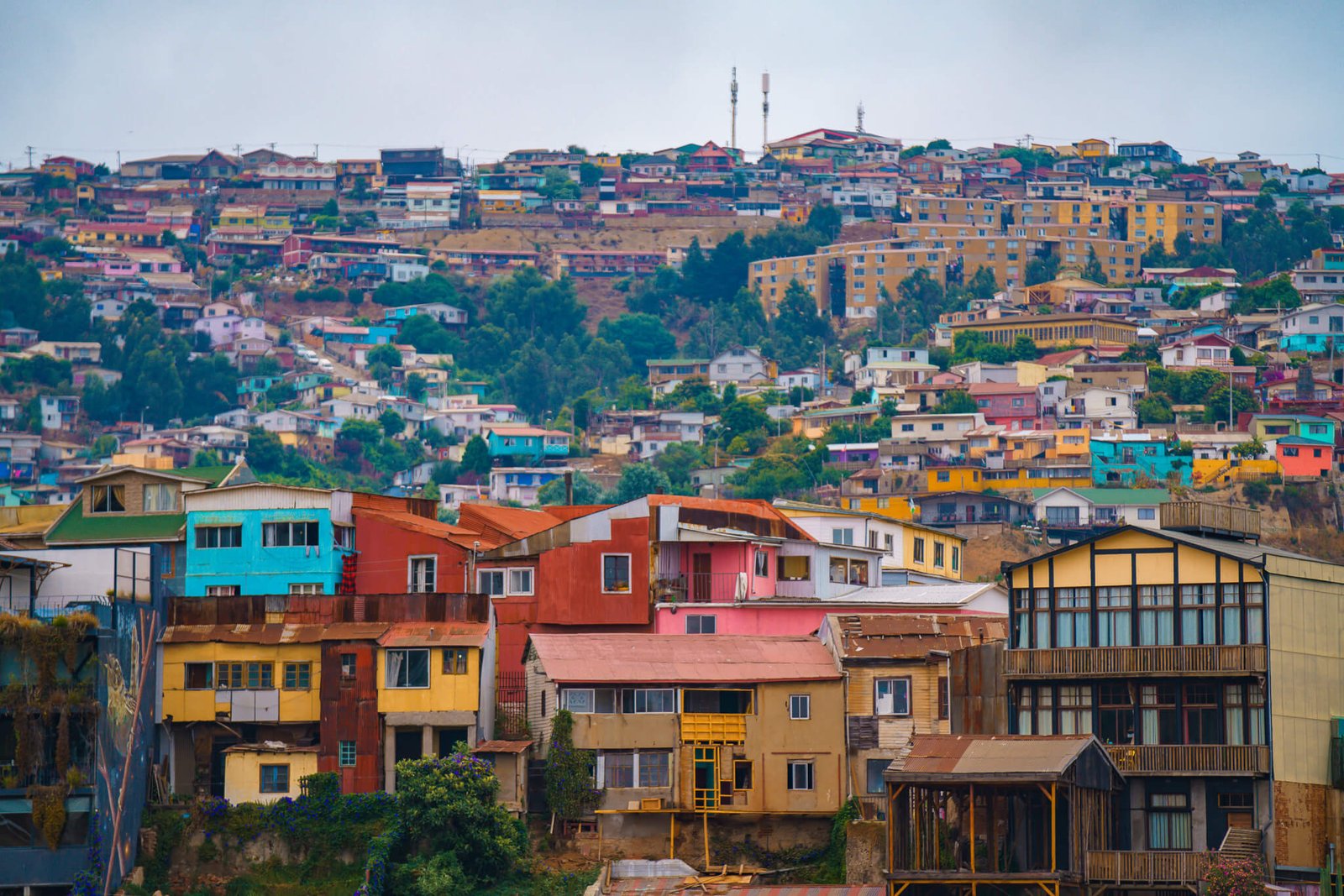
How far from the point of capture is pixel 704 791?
4869cm

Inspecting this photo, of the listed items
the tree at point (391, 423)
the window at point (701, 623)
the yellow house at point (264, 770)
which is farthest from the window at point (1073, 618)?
Answer: the tree at point (391, 423)

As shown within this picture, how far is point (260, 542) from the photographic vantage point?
55938 millimetres

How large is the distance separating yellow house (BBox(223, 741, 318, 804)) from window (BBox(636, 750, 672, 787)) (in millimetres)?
7071

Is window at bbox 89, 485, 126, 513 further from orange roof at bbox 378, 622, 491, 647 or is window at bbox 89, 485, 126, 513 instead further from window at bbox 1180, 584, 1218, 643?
window at bbox 1180, 584, 1218, 643

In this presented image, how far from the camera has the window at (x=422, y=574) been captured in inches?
2223

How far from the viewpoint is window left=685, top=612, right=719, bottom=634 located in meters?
56.1

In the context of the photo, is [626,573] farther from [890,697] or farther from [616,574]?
[890,697]

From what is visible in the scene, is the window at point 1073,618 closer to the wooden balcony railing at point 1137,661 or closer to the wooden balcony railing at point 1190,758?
the wooden balcony railing at point 1137,661

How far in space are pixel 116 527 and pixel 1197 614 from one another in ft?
89.9

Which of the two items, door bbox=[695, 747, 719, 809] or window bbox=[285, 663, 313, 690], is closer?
door bbox=[695, 747, 719, 809]

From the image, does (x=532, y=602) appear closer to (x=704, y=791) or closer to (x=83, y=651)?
(x=704, y=791)

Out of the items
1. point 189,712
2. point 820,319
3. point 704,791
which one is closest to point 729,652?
point 704,791

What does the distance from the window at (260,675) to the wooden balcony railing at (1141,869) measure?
62.7 feet

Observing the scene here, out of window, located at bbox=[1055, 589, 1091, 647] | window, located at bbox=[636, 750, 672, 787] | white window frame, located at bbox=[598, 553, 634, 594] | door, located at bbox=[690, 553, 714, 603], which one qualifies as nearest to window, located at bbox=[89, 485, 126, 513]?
white window frame, located at bbox=[598, 553, 634, 594]
